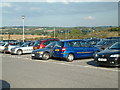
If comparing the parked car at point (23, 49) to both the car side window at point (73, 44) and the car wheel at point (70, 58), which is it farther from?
the car wheel at point (70, 58)

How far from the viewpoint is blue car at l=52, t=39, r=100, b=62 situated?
13664mm

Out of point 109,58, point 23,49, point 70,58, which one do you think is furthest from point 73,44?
point 23,49

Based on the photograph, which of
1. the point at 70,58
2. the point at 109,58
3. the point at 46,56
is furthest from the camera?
the point at 46,56

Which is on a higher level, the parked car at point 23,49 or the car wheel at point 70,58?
the parked car at point 23,49

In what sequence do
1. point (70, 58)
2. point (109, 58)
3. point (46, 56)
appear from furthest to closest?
point (46, 56), point (70, 58), point (109, 58)

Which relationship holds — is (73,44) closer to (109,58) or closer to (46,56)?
(46,56)

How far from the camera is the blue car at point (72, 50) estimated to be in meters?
13.7

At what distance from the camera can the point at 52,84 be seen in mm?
7008

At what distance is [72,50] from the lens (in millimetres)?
13844

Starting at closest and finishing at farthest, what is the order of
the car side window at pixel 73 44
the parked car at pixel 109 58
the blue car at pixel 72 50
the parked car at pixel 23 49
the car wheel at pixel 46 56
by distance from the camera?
the parked car at pixel 109 58 → the blue car at pixel 72 50 → the car side window at pixel 73 44 → the car wheel at pixel 46 56 → the parked car at pixel 23 49

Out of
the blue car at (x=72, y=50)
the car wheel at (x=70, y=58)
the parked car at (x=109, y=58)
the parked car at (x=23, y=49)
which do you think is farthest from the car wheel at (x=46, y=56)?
the parked car at (x=23, y=49)

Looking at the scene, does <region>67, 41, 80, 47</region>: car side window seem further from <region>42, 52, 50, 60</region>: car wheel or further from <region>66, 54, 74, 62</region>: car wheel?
<region>42, 52, 50, 60</region>: car wheel

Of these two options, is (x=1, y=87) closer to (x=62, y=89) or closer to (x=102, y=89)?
(x=62, y=89)

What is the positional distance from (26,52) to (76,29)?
45323 millimetres
